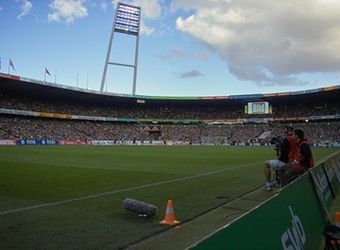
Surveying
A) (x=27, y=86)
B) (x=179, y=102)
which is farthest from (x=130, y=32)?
(x=27, y=86)

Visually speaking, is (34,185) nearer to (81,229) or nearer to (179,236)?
(81,229)

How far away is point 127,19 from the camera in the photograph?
91812mm

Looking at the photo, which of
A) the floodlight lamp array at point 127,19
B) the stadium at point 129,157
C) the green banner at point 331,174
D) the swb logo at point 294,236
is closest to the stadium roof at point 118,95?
the stadium at point 129,157

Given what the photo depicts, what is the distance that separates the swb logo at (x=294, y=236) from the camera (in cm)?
429

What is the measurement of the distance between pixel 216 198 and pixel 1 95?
73.0 m

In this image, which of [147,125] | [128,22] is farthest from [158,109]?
[128,22]

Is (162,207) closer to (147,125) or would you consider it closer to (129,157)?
(129,157)

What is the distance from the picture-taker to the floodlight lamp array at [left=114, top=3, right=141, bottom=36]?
299 ft

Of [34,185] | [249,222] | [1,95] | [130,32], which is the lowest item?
[34,185]

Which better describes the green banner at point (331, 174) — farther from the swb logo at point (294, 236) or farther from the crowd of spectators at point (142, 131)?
the crowd of spectators at point (142, 131)

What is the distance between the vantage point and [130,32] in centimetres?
9194

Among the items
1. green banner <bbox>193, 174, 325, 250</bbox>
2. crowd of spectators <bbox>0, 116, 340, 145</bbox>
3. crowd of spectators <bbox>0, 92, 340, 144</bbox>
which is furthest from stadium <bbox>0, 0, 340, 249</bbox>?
crowd of spectators <bbox>0, 92, 340, 144</bbox>

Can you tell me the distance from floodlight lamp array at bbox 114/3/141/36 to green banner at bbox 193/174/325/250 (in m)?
88.5

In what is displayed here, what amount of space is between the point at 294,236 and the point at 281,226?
1.84 ft
